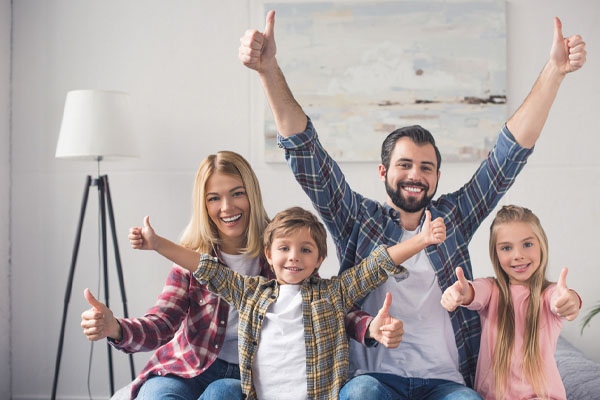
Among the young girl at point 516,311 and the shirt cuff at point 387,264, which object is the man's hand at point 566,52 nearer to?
the young girl at point 516,311

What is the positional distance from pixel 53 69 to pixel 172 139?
0.79m

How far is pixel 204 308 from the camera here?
5.44 ft

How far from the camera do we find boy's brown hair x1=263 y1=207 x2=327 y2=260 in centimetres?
153

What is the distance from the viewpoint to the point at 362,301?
5.28ft

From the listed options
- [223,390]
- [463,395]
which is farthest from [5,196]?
[463,395]

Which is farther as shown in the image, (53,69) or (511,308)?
(53,69)

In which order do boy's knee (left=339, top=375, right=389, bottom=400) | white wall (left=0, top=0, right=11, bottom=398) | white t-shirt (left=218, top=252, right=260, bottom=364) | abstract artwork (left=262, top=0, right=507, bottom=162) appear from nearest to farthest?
1. boy's knee (left=339, top=375, right=389, bottom=400)
2. white t-shirt (left=218, top=252, right=260, bottom=364)
3. abstract artwork (left=262, top=0, right=507, bottom=162)
4. white wall (left=0, top=0, right=11, bottom=398)

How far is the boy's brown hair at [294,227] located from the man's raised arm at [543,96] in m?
0.66

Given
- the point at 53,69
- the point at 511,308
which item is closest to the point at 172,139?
the point at 53,69

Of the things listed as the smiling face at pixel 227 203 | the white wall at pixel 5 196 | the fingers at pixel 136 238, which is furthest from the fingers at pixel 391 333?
the white wall at pixel 5 196

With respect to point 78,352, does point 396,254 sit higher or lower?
higher

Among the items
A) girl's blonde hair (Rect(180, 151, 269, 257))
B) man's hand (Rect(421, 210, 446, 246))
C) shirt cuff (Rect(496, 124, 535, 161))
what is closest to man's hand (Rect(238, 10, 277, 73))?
A: girl's blonde hair (Rect(180, 151, 269, 257))

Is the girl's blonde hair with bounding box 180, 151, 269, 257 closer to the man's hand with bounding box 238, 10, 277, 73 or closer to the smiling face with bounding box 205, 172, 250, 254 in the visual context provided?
the smiling face with bounding box 205, 172, 250, 254

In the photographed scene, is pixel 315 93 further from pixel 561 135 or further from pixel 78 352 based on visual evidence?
pixel 78 352
